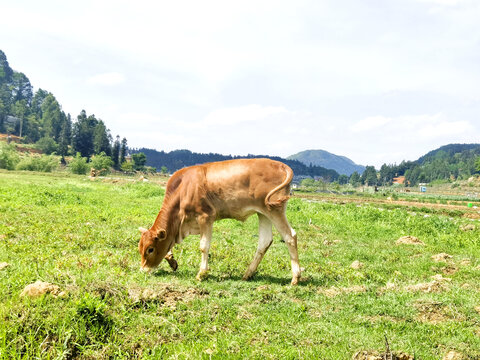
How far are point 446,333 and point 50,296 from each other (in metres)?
5.36

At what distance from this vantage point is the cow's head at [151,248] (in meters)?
6.96

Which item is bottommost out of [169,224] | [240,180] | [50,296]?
[50,296]

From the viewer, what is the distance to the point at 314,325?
16.5 ft

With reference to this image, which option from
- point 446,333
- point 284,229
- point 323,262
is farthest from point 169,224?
point 446,333

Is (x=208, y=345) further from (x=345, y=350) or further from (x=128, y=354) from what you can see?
(x=345, y=350)

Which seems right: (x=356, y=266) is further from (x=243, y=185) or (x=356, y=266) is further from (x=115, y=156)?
(x=115, y=156)

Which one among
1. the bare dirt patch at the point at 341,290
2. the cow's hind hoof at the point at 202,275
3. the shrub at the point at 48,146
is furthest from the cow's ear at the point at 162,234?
the shrub at the point at 48,146

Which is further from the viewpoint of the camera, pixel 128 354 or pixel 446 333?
pixel 446 333

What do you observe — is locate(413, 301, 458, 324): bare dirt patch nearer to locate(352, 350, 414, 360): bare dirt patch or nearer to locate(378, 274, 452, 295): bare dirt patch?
locate(378, 274, 452, 295): bare dirt patch

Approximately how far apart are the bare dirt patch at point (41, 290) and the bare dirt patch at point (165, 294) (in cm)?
97

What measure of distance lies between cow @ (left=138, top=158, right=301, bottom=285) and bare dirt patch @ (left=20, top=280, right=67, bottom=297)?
2089mm

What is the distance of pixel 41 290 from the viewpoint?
4852mm

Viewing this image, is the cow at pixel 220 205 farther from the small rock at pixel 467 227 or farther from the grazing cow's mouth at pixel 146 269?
the small rock at pixel 467 227

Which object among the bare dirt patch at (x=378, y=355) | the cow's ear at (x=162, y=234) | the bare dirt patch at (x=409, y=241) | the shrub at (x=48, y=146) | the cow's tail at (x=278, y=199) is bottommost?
the bare dirt patch at (x=378, y=355)
